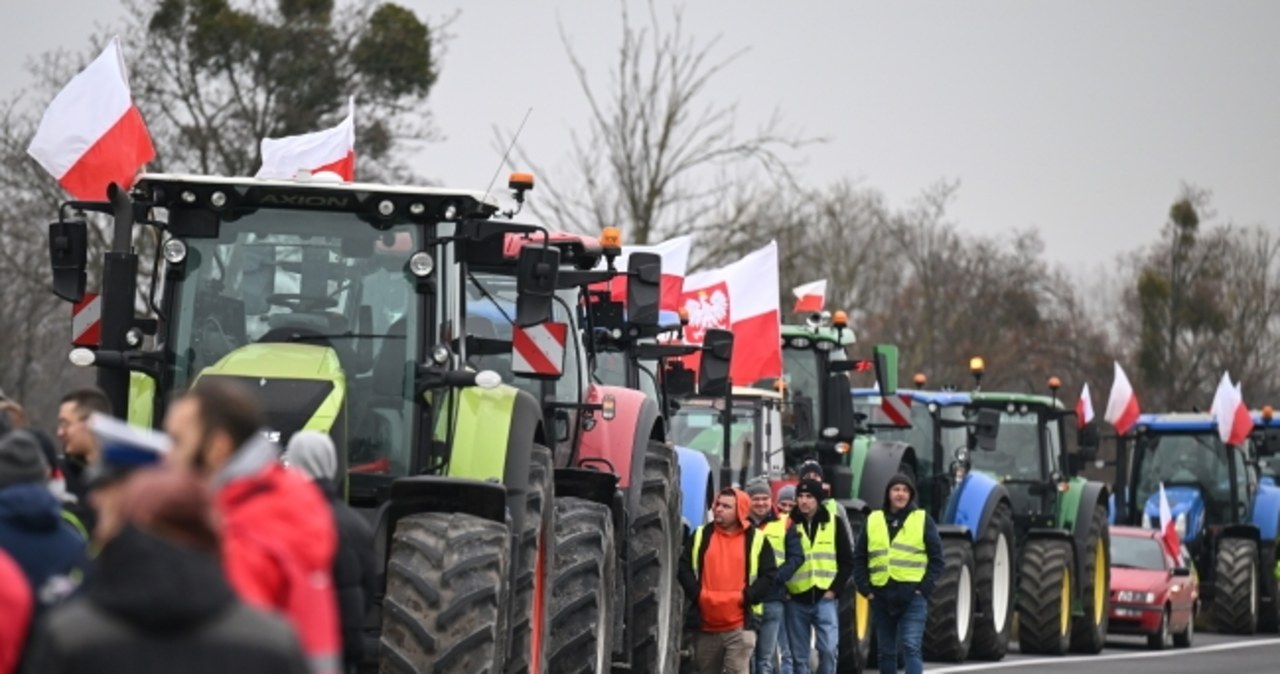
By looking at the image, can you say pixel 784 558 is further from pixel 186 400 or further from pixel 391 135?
pixel 391 135

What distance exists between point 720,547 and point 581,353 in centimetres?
217

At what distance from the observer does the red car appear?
30625 millimetres

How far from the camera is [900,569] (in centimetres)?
1845

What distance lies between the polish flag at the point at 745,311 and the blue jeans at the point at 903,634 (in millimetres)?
4736

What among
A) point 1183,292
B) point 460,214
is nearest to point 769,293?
point 460,214

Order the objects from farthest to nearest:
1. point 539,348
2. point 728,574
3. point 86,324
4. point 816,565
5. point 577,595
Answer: point 816,565, point 728,574, point 539,348, point 86,324, point 577,595

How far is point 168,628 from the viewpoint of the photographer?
527 cm

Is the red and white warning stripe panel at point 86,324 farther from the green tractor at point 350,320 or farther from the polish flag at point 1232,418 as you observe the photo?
the polish flag at point 1232,418

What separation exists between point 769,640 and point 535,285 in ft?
21.6

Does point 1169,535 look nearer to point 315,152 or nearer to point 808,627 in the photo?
point 808,627

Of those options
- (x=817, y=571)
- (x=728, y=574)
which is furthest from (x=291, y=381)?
(x=817, y=571)

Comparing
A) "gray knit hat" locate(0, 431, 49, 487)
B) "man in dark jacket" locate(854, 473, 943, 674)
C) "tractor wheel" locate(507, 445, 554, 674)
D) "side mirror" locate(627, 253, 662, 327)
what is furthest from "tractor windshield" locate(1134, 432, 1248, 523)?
Result: "gray knit hat" locate(0, 431, 49, 487)

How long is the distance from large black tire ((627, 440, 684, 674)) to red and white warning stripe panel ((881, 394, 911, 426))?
8.81 metres

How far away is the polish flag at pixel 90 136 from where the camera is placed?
54.5 feet
